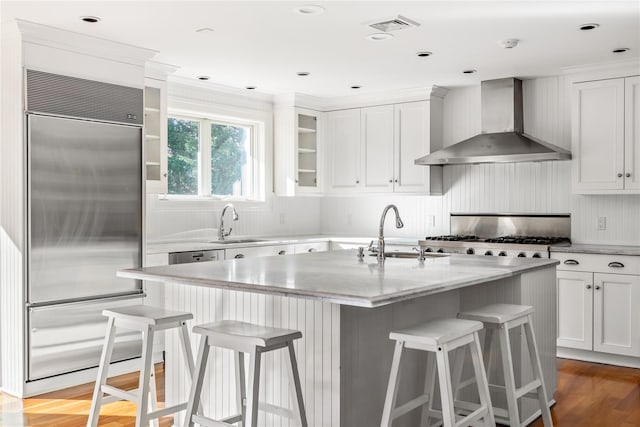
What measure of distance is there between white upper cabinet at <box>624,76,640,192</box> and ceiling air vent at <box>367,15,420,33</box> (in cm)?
209

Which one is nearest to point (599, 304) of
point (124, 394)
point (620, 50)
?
point (620, 50)

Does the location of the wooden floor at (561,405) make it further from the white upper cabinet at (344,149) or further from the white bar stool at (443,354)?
the white upper cabinet at (344,149)

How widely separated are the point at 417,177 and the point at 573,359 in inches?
85.7

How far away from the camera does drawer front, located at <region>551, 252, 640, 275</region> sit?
4535mm

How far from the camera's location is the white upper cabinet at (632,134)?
4.79m

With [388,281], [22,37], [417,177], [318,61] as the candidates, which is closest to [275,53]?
[318,61]

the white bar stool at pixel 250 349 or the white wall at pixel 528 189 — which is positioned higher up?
the white wall at pixel 528 189

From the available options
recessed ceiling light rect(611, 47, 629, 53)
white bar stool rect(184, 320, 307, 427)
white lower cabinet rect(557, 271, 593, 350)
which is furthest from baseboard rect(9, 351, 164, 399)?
recessed ceiling light rect(611, 47, 629, 53)

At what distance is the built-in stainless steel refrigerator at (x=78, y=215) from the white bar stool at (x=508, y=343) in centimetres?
257

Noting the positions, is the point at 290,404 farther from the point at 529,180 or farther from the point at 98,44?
the point at 529,180

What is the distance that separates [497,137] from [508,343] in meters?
2.90

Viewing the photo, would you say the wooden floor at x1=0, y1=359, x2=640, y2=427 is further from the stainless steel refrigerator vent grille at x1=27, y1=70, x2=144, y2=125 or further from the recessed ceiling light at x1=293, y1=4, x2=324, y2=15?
the recessed ceiling light at x1=293, y1=4, x2=324, y2=15

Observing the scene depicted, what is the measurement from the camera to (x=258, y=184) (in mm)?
6445

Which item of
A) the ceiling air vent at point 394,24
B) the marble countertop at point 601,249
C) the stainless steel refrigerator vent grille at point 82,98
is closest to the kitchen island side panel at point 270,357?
the stainless steel refrigerator vent grille at point 82,98
